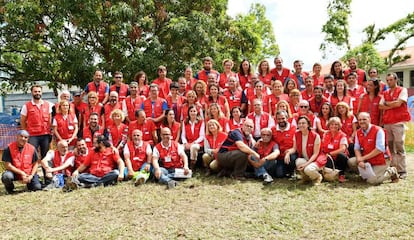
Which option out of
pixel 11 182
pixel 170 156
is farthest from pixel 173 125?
pixel 11 182

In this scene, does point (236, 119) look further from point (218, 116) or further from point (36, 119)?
point (36, 119)

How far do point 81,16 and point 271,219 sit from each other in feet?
31.2

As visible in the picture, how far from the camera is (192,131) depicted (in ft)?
24.8

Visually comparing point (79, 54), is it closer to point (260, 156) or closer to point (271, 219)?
point (260, 156)

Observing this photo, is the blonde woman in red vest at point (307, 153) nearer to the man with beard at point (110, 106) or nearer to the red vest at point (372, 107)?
the red vest at point (372, 107)

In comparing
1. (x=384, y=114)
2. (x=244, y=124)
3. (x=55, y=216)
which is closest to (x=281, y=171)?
(x=244, y=124)

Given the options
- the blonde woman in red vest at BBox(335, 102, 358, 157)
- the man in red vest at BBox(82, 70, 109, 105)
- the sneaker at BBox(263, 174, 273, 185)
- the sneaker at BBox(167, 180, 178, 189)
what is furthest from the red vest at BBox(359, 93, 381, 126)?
the man in red vest at BBox(82, 70, 109, 105)

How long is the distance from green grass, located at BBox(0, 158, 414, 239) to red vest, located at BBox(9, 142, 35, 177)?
0.43 meters

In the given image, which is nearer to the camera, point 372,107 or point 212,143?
point 372,107

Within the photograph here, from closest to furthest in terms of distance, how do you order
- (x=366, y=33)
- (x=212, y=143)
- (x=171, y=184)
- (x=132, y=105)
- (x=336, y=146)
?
(x=171, y=184)
(x=336, y=146)
(x=212, y=143)
(x=132, y=105)
(x=366, y=33)

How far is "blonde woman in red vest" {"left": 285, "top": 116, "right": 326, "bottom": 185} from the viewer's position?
20.5ft

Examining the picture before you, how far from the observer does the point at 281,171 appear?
22.2 ft

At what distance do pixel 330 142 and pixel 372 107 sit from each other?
120cm

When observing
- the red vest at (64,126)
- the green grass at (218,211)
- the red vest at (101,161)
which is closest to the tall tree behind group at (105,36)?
the red vest at (64,126)
